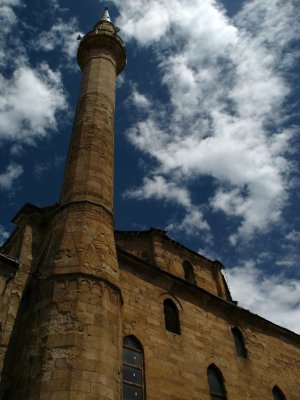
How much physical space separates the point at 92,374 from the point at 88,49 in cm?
1079

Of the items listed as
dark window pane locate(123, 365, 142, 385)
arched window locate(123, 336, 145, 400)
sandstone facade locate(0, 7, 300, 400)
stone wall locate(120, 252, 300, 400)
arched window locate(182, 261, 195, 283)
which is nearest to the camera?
sandstone facade locate(0, 7, 300, 400)

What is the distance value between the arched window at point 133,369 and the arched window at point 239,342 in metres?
3.76

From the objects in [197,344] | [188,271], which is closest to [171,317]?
[197,344]

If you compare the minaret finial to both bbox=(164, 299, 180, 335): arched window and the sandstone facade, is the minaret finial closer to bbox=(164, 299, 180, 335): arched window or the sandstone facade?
the sandstone facade

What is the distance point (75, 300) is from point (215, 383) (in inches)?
190

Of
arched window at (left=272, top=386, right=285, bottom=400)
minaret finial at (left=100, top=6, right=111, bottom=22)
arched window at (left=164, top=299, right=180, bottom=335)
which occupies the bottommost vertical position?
arched window at (left=272, top=386, right=285, bottom=400)

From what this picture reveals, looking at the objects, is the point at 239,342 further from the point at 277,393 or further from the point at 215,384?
the point at 215,384

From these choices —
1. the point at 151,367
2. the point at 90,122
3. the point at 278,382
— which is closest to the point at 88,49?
the point at 90,122

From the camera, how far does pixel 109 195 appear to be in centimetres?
939

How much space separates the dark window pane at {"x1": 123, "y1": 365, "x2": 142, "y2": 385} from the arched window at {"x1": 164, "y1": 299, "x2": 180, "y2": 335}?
5.46ft

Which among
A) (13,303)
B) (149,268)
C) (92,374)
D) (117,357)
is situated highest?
(149,268)

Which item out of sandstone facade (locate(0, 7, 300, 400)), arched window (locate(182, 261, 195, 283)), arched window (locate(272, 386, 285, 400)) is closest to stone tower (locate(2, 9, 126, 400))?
sandstone facade (locate(0, 7, 300, 400))

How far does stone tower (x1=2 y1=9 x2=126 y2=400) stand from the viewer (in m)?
5.97

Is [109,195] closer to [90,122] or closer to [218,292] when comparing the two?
[90,122]
